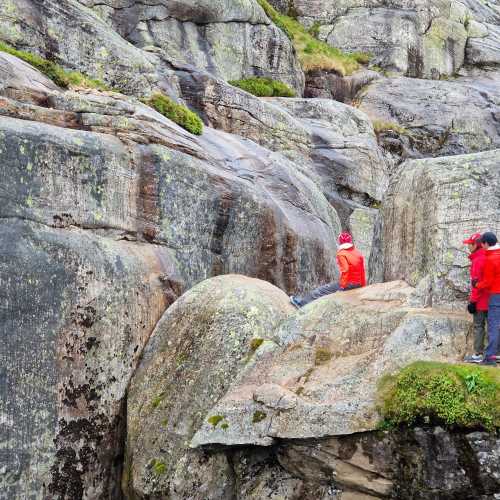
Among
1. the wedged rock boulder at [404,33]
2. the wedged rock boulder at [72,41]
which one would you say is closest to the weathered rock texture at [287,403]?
the wedged rock boulder at [72,41]

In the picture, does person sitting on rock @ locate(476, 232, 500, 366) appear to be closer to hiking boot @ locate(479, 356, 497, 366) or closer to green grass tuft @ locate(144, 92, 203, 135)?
hiking boot @ locate(479, 356, 497, 366)

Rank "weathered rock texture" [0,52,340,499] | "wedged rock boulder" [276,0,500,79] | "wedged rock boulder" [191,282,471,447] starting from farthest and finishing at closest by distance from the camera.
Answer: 1. "wedged rock boulder" [276,0,500,79]
2. "weathered rock texture" [0,52,340,499]
3. "wedged rock boulder" [191,282,471,447]

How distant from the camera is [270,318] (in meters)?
13.8

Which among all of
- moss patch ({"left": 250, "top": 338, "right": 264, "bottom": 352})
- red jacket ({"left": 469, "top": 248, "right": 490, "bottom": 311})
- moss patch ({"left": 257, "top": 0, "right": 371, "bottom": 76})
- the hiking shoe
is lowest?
moss patch ({"left": 250, "top": 338, "right": 264, "bottom": 352})

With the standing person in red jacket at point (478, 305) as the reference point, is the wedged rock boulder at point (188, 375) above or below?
below

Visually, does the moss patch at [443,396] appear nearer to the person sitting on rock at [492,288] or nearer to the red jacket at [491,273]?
the person sitting on rock at [492,288]

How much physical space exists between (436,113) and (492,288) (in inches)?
1350

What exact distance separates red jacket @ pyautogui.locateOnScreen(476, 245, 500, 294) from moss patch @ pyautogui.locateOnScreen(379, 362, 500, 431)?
5.30 ft

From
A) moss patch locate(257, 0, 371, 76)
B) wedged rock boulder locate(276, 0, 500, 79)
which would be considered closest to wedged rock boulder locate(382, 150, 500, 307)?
moss patch locate(257, 0, 371, 76)

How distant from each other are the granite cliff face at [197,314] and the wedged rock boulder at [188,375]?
4cm

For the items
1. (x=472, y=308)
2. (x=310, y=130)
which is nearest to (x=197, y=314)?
(x=472, y=308)

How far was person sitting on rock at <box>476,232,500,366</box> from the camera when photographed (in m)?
10.3

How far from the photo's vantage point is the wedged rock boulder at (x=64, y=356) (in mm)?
12430

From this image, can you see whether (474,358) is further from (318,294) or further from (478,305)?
(318,294)
